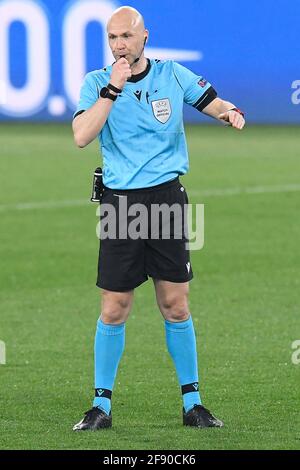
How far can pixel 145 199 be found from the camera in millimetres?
6797

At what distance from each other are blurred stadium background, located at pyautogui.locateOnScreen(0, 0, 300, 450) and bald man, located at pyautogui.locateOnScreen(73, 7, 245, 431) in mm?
282

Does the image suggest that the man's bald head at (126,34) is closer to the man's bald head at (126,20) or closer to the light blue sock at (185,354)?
the man's bald head at (126,20)

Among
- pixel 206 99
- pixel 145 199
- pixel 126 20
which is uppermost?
pixel 126 20

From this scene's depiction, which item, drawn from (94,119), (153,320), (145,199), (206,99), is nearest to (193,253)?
(153,320)

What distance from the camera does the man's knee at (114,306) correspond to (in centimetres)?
682

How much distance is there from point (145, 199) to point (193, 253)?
659 cm

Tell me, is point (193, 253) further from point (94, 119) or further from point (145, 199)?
point (94, 119)

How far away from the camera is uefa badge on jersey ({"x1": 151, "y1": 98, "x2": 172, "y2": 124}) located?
6809 mm

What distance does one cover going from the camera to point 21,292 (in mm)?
11414

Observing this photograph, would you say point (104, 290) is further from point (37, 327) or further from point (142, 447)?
point (37, 327)

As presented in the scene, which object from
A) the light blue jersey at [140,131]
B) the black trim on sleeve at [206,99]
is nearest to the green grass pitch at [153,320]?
the light blue jersey at [140,131]
